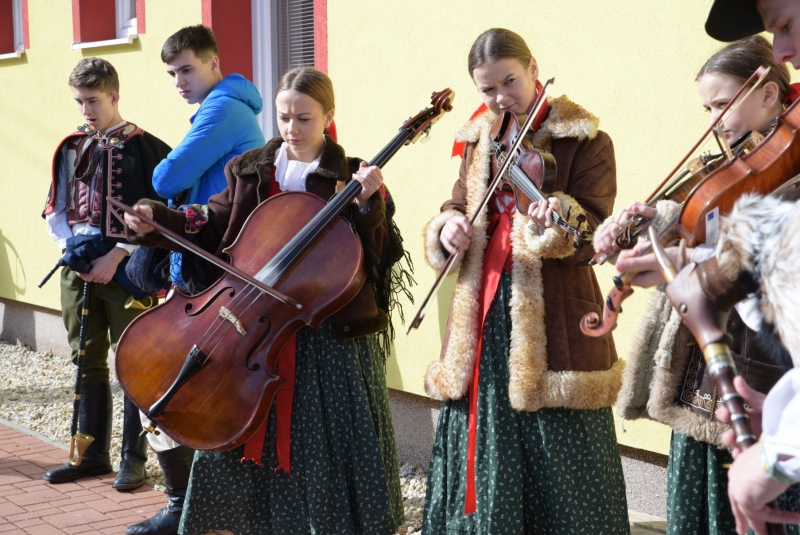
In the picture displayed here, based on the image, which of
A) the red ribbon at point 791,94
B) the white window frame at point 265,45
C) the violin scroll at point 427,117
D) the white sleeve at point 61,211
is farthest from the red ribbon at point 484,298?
the white window frame at point 265,45

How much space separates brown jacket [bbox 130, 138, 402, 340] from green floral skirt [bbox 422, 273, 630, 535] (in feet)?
1.58

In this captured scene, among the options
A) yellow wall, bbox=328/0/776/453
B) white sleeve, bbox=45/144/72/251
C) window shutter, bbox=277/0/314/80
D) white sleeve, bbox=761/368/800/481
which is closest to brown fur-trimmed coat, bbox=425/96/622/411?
yellow wall, bbox=328/0/776/453

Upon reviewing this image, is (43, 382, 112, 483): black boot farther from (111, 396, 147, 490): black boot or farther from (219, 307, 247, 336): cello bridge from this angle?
(219, 307, 247, 336): cello bridge

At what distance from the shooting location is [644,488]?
3.91 m

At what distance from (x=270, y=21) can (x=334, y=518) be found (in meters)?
3.69

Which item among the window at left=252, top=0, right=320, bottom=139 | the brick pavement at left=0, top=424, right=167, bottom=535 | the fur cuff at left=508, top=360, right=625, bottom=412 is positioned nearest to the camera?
the fur cuff at left=508, top=360, right=625, bottom=412

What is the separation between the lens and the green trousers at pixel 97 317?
4.41m

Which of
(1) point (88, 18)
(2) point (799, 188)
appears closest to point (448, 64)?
(2) point (799, 188)

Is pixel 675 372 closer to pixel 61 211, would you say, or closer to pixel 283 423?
Answer: pixel 283 423

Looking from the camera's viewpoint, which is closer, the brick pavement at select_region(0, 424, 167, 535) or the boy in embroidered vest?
the brick pavement at select_region(0, 424, 167, 535)

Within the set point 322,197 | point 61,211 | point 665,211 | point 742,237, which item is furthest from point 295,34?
point 742,237

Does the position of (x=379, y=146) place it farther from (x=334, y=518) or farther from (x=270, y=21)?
(x=334, y=518)

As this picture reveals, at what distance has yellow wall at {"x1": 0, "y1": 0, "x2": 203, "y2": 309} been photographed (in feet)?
20.7

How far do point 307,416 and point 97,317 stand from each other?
67.8 inches
